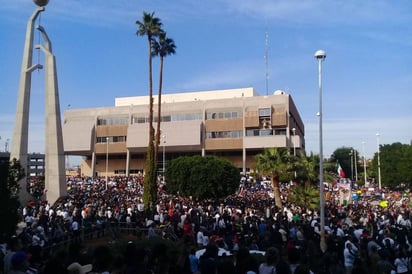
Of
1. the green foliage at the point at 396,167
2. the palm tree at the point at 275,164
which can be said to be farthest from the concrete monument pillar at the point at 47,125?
the green foliage at the point at 396,167

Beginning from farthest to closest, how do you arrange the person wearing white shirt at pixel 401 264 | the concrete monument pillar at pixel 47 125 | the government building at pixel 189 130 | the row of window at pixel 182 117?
the row of window at pixel 182 117 → the government building at pixel 189 130 → the concrete monument pillar at pixel 47 125 → the person wearing white shirt at pixel 401 264

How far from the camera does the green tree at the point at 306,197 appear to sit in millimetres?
28672

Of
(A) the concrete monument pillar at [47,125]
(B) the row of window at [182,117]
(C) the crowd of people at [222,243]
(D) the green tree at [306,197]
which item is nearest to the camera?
(C) the crowd of people at [222,243]

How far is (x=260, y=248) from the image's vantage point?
14109mm

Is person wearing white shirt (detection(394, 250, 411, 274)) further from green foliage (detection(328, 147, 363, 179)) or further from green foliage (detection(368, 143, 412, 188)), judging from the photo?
green foliage (detection(328, 147, 363, 179))

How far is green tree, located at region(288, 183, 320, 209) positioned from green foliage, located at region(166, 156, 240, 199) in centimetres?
815

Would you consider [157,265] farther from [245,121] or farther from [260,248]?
[245,121]

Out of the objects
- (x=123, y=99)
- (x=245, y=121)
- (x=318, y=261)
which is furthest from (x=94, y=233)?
(x=123, y=99)

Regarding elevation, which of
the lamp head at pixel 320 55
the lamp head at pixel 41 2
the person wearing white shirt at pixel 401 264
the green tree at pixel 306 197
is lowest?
the person wearing white shirt at pixel 401 264

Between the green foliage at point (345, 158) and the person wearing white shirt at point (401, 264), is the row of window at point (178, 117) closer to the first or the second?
the green foliage at point (345, 158)

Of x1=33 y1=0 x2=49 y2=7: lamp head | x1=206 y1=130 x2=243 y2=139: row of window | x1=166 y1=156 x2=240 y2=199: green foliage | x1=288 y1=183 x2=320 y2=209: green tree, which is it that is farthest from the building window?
x1=33 y1=0 x2=49 y2=7: lamp head

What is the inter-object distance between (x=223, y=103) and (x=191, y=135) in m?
8.49

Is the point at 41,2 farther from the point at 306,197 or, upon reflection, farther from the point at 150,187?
the point at 306,197

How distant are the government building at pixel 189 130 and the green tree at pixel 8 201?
2490 inches
